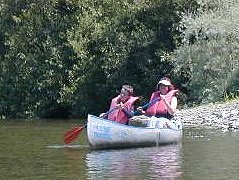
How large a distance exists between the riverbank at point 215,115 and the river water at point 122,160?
3.49m

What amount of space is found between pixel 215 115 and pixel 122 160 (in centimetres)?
1336

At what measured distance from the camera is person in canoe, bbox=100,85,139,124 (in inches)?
827

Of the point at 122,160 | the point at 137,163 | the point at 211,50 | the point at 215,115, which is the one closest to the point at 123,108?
the point at 122,160

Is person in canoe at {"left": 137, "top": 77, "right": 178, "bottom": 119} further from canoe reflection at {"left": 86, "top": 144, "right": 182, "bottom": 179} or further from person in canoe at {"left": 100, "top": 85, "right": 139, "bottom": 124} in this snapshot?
canoe reflection at {"left": 86, "top": 144, "right": 182, "bottom": 179}

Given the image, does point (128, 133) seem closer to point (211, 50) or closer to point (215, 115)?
point (215, 115)

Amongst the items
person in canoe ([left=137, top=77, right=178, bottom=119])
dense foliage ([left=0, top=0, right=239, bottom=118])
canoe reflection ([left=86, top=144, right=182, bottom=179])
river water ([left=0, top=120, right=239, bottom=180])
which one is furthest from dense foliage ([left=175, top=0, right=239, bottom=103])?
canoe reflection ([left=86, top=144, right=182, bottom=179])

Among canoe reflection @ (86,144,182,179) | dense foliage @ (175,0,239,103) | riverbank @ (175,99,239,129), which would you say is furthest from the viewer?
dense foliage @ (175,0,239,103)

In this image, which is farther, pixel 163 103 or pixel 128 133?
pixel 163 103

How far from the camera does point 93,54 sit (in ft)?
137

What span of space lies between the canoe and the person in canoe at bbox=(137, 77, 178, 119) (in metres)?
0.32

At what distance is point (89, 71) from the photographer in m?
41.2

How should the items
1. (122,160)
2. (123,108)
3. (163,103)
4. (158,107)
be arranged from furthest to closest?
(158,107)
(163,103)
(123,108)
(122,160)

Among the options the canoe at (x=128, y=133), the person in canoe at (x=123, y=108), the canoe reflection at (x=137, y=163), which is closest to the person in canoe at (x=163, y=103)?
the canoe at (x=128, y=133)

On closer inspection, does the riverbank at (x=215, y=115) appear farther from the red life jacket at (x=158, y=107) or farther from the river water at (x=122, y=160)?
the red life jacket at (x=158, y=107)
